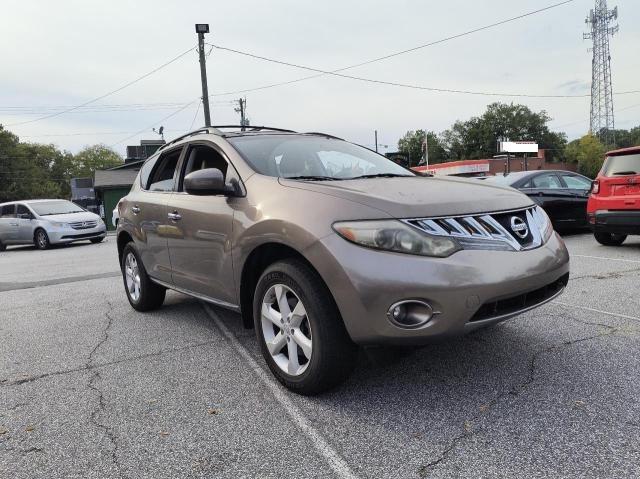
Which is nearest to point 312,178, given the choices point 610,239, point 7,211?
point 610,239

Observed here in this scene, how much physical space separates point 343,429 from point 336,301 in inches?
24.6

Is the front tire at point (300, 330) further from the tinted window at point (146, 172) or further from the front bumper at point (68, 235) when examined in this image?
the front bumper at point (68, 235)

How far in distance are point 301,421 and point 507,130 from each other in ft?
323

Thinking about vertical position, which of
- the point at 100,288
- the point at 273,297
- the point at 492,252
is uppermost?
the point at 492,252

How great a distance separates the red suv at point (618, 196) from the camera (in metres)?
7.07

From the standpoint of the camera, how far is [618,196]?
287 inches

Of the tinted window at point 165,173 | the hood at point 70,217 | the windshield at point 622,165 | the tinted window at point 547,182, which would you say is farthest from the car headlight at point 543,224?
the hood at point 70,217

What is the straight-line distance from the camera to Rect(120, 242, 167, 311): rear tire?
16.1 feet

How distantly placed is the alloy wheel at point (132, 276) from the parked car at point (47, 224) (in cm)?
1106

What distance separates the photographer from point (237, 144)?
370 centimetres

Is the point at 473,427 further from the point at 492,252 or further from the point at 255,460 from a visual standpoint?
the point at 255,460

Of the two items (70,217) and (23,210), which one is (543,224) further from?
(23,210)

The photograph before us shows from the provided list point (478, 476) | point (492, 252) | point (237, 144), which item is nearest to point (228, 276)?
point (237, 144)

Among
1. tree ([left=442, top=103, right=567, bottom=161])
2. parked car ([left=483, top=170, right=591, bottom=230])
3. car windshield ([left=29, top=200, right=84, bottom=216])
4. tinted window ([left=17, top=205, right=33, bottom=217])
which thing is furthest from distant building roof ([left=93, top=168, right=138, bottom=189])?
tree ([left=442, top=103, right=567, bottom=161])
